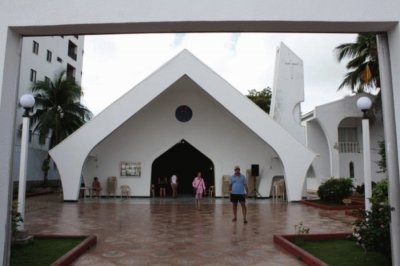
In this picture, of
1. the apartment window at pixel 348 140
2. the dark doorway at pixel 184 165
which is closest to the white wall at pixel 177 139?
the dark doorway at pixel 184 165

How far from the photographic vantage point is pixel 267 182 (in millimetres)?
18359

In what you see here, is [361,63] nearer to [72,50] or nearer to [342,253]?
[342,253]

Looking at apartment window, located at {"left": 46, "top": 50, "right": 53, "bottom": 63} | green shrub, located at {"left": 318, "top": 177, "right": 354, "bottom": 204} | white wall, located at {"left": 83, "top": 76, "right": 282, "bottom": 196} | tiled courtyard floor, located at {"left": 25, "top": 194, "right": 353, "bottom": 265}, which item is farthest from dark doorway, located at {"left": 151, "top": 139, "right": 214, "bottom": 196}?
apartment window, located at {"left": 46, "top": 50, "right": 53, "bottom": 63}

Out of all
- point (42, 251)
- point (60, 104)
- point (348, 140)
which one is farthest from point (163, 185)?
point (42, 251)

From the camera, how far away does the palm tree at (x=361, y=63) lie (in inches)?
730

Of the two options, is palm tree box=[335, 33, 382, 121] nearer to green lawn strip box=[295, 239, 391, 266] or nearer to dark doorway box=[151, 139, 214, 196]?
dark doorway box=[151, 139, 214, 196]

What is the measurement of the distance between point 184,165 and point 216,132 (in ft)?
12.2

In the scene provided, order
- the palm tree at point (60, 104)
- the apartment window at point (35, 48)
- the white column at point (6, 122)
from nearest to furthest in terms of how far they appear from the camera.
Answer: the white column at point (6, 122)
the palm tree at point (60, 104)
the apartment window at point (35, 48)

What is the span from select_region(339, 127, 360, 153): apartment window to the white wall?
495 centimetres

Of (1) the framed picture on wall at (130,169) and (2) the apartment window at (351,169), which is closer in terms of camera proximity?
(1) the framed picture on wall at (130,169)

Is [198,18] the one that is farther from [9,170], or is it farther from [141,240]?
[141,240]

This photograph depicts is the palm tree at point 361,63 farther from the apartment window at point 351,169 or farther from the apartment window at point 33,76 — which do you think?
the apartment window at point 33,76

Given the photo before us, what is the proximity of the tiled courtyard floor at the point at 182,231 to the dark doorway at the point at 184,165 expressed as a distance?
8.45 metres

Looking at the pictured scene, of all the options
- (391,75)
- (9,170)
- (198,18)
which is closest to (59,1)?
(198,18)
